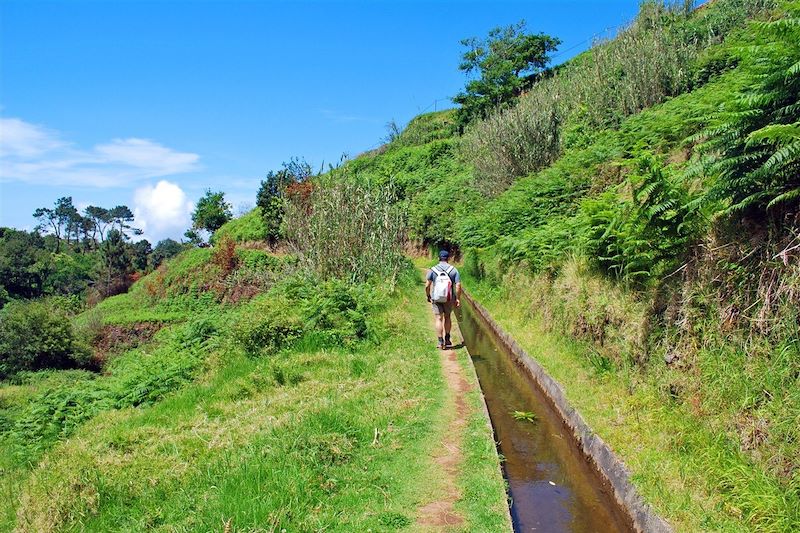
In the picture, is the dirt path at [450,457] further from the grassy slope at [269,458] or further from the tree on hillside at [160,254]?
the tree on hillside at [160,254]

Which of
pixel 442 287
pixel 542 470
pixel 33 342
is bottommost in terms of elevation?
pixel 542 470

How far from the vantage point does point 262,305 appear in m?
12.1

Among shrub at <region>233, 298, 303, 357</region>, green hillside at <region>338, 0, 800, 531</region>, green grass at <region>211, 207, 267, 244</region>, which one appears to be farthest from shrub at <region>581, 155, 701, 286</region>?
green grass at <region>211, 207, 267, 244</region>

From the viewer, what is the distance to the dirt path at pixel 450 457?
4811 millimetres

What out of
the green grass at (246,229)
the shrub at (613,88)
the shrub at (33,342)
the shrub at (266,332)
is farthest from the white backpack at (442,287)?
the green grass at (246,229)

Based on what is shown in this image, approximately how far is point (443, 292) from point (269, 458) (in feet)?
19.1

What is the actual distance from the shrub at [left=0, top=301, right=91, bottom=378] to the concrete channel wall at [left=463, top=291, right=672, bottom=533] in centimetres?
2440

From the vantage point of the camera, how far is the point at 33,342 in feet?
82.7

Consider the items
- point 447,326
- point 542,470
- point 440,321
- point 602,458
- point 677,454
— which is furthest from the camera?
point 447,326

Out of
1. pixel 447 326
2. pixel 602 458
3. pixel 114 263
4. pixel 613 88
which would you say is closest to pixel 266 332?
pixel 447 326

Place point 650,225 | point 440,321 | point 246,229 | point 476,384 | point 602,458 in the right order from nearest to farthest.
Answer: point 602,458 → point 650,225 → point 476,384 → point 440,321 → point 246,229

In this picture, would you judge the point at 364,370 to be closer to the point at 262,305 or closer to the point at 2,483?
the point at 262,305

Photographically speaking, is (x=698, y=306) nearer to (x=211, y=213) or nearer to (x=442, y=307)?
(x=442, y=307)

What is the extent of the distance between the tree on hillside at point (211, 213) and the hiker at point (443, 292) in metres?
44.3
